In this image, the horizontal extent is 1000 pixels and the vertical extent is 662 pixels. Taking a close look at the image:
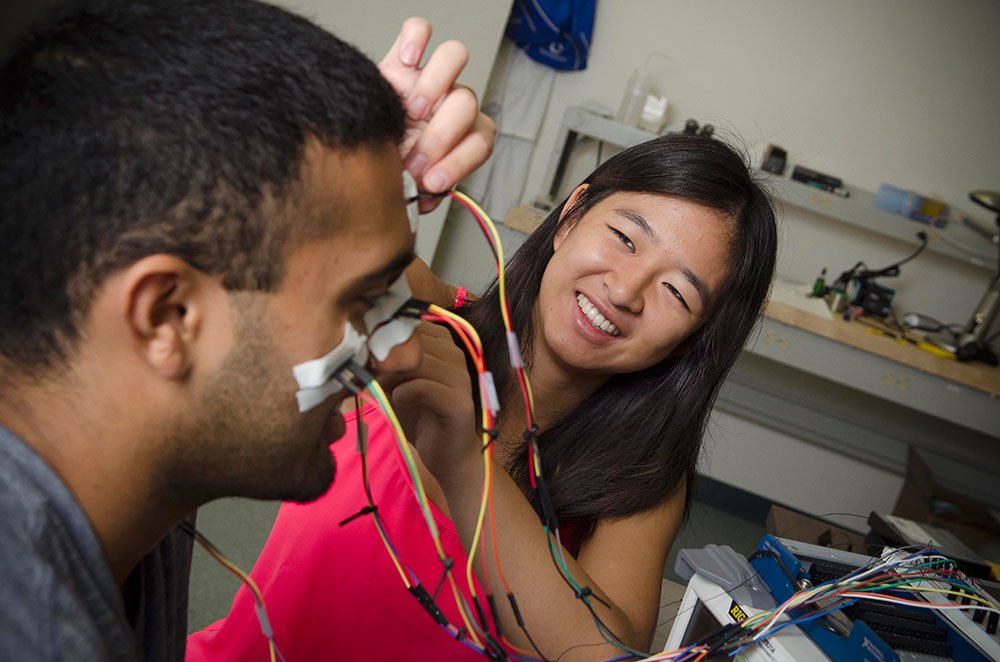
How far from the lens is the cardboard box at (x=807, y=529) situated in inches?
72.0

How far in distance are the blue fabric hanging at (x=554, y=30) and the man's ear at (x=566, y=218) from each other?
257cm

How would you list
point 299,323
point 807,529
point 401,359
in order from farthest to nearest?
point 807,529, point 401,359, point 299,323

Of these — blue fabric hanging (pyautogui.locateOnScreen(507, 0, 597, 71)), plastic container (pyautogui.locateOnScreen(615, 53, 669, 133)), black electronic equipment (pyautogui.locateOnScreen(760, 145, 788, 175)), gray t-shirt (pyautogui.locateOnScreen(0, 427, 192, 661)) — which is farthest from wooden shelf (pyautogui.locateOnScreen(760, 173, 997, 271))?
gray t-shirt (pyautogui.locateOnScreen(0, 427, 192, 661))

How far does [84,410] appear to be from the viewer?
0.69 m

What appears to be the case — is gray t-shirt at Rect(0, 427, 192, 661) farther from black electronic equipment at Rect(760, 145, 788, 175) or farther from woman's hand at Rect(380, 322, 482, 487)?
black electronic equipment at Rect(760, 145, 788, 175)

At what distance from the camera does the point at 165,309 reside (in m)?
0.69

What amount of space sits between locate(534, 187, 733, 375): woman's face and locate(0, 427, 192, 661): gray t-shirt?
0.81 m

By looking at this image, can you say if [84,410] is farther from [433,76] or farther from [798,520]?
[798,520]

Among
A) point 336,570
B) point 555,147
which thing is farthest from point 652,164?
point 555,147

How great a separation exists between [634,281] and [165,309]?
79 centimetres

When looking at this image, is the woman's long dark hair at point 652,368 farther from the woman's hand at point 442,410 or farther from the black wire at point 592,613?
the woman's hand at point 442,410

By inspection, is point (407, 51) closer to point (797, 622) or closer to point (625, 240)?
point (625, 240)

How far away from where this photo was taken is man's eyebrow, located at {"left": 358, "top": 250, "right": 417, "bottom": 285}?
79 cm

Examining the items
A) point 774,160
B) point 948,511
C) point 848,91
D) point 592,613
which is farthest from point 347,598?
point 848,91
